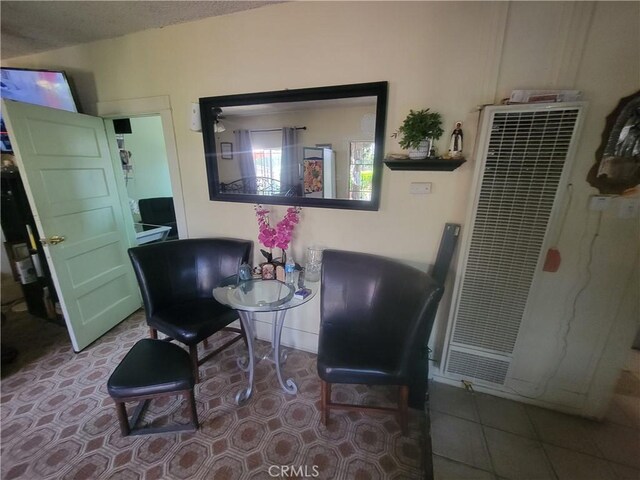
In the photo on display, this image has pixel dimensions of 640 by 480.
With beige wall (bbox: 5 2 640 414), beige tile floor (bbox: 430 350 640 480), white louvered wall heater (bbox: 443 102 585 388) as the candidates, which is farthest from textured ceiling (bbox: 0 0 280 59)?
beige tile floor (bbox: 430 350 640 480)

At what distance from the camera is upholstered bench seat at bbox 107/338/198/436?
1.31 meters

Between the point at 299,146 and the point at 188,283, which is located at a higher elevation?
the point at 299,146

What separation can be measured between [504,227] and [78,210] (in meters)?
3.09

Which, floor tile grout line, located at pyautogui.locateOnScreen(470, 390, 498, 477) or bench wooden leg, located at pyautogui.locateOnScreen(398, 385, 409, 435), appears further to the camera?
bench wooden leg, located at pyautogui.locateOnScreen(398, 385, 409, 435)

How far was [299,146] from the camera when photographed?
181 centimetres

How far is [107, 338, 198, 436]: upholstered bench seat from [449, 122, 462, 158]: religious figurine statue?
1.92 m

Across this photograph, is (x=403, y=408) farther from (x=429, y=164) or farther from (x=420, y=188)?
(x=429, y=164)

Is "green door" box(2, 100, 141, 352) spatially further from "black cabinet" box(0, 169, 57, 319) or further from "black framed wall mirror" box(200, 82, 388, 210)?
"black framed wall mirror" box(200, 82, 388, 210)

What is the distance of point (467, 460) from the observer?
1.27 metres

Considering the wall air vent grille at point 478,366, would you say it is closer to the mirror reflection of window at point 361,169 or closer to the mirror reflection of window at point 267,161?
the mirror reflection of window at point 361,169

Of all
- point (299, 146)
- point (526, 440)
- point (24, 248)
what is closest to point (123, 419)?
point (299, 146)

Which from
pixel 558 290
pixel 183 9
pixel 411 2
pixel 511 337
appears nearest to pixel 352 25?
pixel 411 2

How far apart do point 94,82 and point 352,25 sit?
2264mm

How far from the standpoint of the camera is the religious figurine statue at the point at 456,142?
1.37 meters
